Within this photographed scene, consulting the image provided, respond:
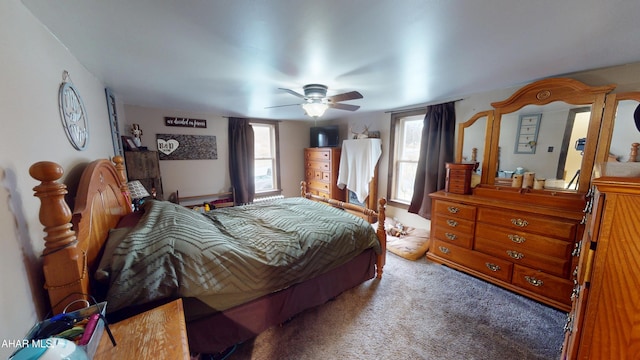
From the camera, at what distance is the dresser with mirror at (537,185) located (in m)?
1.77

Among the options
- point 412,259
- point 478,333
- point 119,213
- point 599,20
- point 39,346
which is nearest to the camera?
point 39,346

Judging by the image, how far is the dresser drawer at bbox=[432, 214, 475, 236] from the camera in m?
2.30

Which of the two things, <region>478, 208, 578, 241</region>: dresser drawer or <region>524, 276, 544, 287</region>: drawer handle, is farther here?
<region>524, 276, 544, 287</region>: drawer handle

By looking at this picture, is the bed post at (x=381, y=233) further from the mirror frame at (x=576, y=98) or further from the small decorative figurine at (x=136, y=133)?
the small decorative figurine at (x=136, y=133)

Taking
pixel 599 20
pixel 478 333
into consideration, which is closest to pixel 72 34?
pixel 599 20

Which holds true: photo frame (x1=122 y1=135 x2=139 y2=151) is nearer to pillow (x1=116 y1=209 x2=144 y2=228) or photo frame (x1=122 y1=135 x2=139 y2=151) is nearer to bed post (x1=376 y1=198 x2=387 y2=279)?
pillow (x1=116 y1=209 x2=144 y2=228)

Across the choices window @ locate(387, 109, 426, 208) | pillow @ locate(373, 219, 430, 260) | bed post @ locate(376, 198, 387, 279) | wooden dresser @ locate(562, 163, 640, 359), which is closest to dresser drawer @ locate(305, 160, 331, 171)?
window @ locate(387, 109, 426, 208)

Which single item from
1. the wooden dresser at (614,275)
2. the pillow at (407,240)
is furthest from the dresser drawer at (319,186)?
the wooden dresser at (614,275)

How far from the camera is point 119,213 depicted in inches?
70.3

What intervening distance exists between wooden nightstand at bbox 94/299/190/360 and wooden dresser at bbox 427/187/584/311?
8.43 feet

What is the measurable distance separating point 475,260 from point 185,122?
4508 mm

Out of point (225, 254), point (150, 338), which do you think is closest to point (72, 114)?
point (225, 254)

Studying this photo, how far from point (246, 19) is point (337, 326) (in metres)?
2.15

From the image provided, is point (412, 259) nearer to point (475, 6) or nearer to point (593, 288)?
point (593, 288)
